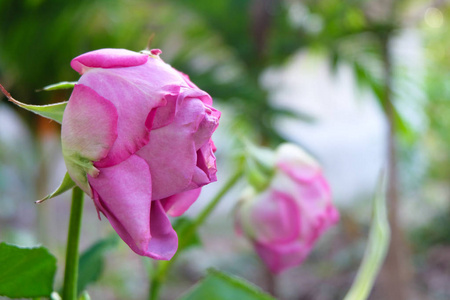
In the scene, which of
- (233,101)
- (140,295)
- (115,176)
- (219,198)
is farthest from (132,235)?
(140,295)

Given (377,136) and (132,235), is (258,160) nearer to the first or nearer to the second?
(132,235)

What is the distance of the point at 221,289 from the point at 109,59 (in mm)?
134

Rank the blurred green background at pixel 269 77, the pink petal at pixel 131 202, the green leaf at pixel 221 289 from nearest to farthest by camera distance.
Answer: the pink petal at pixel 131 202, the green leaf at pixel 221 289, the blurred green background at pixel 269 77

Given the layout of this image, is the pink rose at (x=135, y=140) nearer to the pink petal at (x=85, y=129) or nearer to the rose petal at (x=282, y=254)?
the pink petal at (x=85, y=129)

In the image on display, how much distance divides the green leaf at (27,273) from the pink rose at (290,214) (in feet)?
0.46

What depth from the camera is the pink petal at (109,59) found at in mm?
137

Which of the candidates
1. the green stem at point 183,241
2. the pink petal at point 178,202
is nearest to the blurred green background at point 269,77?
the green stem at point 183,241

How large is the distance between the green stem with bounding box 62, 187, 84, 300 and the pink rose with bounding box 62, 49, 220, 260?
0.06 feet

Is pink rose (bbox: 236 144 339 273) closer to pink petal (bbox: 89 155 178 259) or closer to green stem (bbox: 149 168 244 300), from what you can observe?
green stem (bbox: 149 168 244 300)

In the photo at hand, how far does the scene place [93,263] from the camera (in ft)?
0.81

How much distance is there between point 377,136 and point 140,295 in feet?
5.41

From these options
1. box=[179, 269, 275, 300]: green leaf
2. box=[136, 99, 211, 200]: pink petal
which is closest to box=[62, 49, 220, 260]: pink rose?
box=[136, 99, 211, 200]: pink petal

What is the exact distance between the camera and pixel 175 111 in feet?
0.43

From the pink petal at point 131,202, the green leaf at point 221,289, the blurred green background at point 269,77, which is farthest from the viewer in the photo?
the blurred green background at point 269,77
